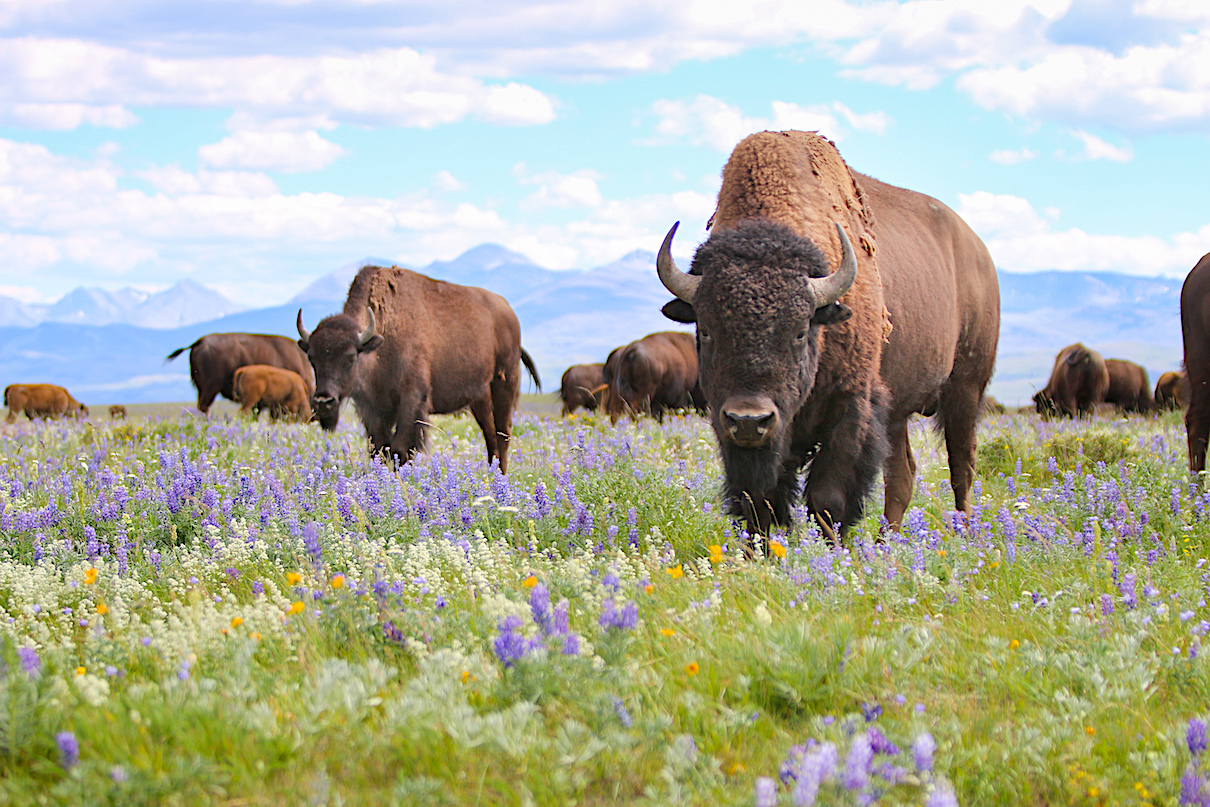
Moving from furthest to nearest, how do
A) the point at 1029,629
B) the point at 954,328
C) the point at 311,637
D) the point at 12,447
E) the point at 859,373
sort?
the point at 12,447, the point at 954,328, the point at 859,373, the point at 1029,629, the point at 311,637

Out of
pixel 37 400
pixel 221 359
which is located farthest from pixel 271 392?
pixel 37 400

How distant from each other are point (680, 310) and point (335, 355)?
552cm

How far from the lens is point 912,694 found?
3029 mm

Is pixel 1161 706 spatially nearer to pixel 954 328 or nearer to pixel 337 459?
pixel 954 328

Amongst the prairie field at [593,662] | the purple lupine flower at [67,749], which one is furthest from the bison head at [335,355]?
the purple lupine flower at [67,749]

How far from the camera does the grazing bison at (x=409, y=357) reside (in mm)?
9930

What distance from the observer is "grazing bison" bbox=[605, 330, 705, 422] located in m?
21.1

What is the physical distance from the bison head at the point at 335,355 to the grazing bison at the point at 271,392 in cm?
1020

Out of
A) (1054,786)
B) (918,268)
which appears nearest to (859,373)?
(918,268)

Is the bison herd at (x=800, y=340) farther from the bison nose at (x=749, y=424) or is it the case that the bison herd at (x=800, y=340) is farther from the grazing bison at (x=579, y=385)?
the grazing bison at (x=579, y=385)

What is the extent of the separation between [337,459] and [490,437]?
3605 millimetres

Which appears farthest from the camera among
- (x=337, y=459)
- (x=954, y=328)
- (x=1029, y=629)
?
(x=337, y=459)

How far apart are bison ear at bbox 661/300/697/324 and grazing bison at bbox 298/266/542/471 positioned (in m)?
4.98

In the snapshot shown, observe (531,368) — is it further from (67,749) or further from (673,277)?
(67,749)
